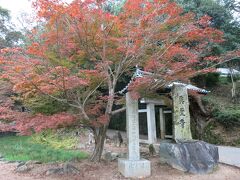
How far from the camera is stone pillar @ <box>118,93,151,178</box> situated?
21.4ft

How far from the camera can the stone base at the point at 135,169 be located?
649cm

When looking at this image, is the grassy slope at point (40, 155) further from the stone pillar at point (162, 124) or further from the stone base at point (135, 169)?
the stone pillar at point (162, 124)

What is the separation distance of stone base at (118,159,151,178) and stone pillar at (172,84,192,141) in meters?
1.29

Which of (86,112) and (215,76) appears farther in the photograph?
(215,76)

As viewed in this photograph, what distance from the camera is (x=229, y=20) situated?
15141 millimetres

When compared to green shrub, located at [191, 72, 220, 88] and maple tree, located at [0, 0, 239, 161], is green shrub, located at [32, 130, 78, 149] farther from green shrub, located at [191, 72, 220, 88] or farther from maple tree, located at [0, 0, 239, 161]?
green shrub, located at [191, 72, 220, 88]

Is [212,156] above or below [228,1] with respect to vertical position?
below

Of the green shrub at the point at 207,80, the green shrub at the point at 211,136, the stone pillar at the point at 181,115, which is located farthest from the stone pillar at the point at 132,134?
the green shrub at the point at 207,80

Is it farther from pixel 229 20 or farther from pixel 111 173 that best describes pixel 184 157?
pixel 229 20

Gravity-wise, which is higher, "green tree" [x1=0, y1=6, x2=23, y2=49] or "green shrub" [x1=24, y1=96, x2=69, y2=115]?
"green tree" [x1=0, y1=6, x2=23, y2=49]

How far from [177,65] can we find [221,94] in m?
10.5

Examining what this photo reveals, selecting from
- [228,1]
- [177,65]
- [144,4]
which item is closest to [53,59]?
[144,4]

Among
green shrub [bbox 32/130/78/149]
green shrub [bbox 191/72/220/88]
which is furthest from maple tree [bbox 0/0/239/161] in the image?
green shrub [bbox 191/72/220/88]

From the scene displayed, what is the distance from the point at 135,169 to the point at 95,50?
3227 mm
